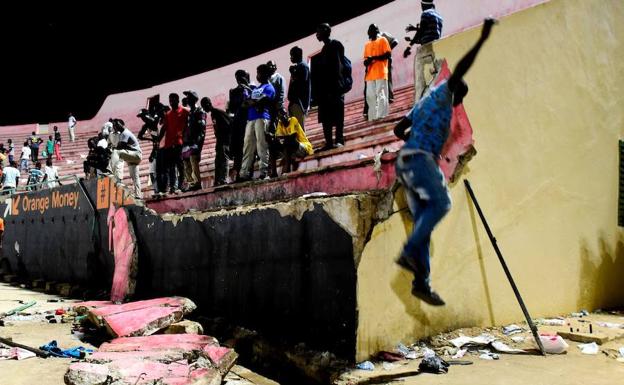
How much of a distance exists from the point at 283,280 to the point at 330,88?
7.88 ft

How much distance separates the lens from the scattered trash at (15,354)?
4.69m

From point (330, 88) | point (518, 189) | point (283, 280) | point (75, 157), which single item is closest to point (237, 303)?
point (283, 280)

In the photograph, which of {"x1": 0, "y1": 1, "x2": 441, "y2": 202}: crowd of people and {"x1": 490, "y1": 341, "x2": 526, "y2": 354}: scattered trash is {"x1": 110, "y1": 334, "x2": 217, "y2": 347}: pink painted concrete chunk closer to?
{"x1": 0, "y1": 1, "x2": 441, "y2": 202}: crowd of people

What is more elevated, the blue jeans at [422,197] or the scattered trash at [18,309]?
the blue jeans at [422,197]

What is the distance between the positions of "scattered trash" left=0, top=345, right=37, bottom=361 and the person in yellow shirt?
3.19 meters

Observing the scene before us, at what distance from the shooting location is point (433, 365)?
3760mm

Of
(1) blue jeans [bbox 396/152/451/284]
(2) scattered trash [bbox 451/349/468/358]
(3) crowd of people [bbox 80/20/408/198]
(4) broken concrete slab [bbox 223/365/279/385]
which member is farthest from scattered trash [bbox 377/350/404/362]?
(3) crowd of people [bbox 80/20/408/198]

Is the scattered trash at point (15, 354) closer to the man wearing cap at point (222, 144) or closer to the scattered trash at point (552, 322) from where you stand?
the man wearing cap at point (222, 144)

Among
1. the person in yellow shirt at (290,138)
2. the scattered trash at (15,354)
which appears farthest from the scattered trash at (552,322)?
the scattered trash at (15,354)

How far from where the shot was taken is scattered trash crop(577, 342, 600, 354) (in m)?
4.30

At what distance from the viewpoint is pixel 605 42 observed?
21.0 feet

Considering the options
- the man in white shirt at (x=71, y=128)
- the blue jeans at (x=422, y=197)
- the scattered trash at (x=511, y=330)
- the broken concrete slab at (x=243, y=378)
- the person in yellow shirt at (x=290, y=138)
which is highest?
the man in white shirt at (x=71, y=128)

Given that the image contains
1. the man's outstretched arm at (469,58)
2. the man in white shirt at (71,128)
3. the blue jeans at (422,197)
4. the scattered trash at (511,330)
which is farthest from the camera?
the man in white shirt at (71,128)

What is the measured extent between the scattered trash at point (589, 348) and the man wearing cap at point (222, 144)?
442 cm
